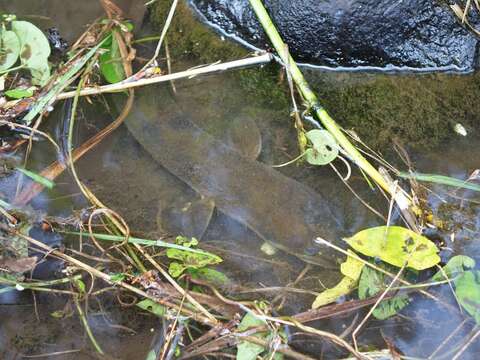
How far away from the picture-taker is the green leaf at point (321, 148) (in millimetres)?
2707

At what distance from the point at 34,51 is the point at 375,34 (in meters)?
1.75

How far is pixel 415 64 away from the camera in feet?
9.90

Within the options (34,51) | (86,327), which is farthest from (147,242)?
(34,51)

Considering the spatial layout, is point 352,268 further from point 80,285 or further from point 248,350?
point 80,285

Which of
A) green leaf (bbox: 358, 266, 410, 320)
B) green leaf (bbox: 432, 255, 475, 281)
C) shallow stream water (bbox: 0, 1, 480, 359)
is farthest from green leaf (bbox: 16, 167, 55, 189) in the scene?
green leaf (bbox: 432, 255, 475, 281)

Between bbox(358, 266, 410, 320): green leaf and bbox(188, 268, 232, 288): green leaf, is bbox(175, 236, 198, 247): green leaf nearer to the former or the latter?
bbox(188, 268, 232, 288): green leaf

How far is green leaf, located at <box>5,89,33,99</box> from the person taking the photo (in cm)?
292

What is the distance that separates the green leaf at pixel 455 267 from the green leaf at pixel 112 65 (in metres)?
1.85

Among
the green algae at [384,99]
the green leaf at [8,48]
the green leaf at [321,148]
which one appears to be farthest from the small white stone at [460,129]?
the green leaf at [8,48]

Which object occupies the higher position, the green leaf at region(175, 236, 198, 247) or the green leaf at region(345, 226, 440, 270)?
the green leaf at region(345, 226, 440, 270)

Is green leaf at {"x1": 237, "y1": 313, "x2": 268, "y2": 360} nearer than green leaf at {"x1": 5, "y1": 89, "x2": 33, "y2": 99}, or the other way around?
green leaf at {"x1": 237, "y1": 313, "x2": 268, "y2": 360}

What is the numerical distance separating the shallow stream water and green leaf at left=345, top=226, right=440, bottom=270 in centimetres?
15

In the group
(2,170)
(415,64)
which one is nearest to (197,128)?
(2,170)

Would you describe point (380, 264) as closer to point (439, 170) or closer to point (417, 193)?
point (417, 193)
